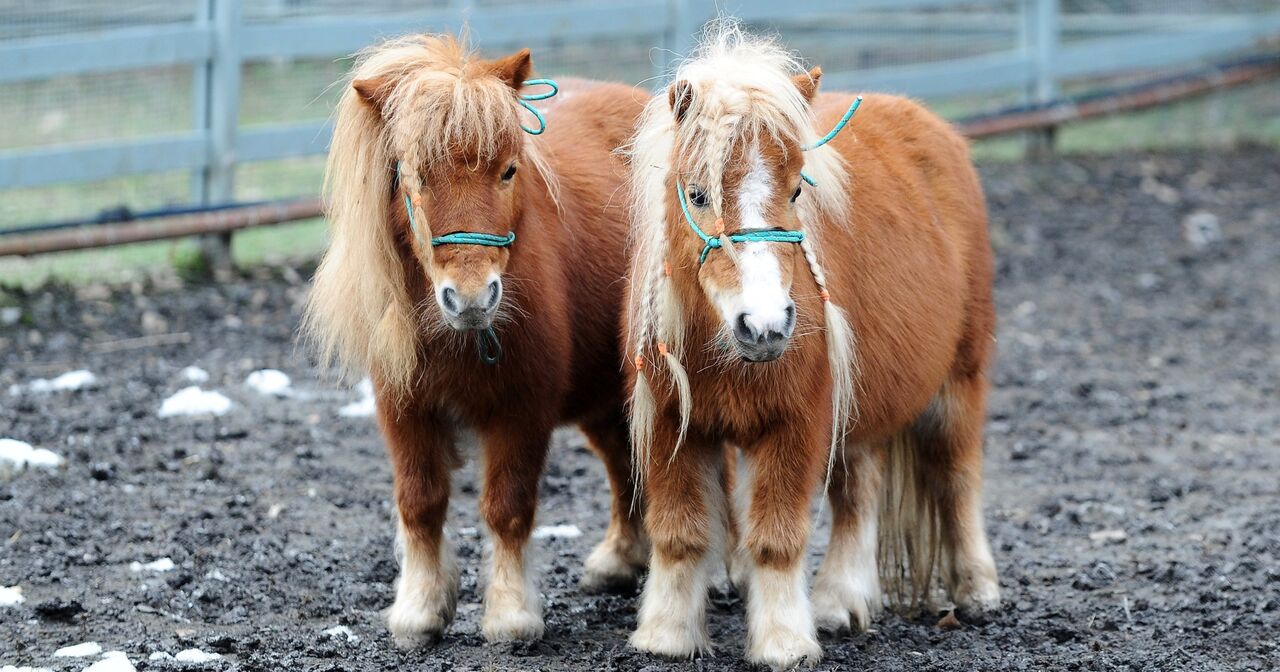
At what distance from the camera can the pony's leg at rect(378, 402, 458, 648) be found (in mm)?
4496

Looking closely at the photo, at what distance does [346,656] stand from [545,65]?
22.5ft

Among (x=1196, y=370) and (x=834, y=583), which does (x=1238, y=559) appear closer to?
(x=834, y=583)

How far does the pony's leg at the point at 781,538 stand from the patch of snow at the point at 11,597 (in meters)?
2.38

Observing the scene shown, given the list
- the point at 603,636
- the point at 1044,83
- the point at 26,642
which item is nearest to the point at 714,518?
the point at 603,636

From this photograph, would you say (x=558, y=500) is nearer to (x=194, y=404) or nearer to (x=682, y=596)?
(x=194, y=404)

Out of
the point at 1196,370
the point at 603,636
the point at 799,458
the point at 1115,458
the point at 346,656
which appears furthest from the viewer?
the point at 1196,370

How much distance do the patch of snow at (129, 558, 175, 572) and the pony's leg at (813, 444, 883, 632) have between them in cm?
227

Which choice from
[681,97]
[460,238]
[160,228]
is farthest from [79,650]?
[160,228]

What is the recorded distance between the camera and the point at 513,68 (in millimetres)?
4469

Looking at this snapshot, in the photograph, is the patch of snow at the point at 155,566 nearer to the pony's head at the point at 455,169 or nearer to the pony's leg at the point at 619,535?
the pony's leg at the point at 619,535

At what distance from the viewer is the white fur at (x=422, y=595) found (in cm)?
449

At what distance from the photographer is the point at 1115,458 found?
6.73 metres

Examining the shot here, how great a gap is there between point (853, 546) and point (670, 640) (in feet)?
2.92

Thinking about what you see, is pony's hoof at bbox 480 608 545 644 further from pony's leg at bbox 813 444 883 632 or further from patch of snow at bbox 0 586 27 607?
patch of snow at bbox 0 586 27 607
